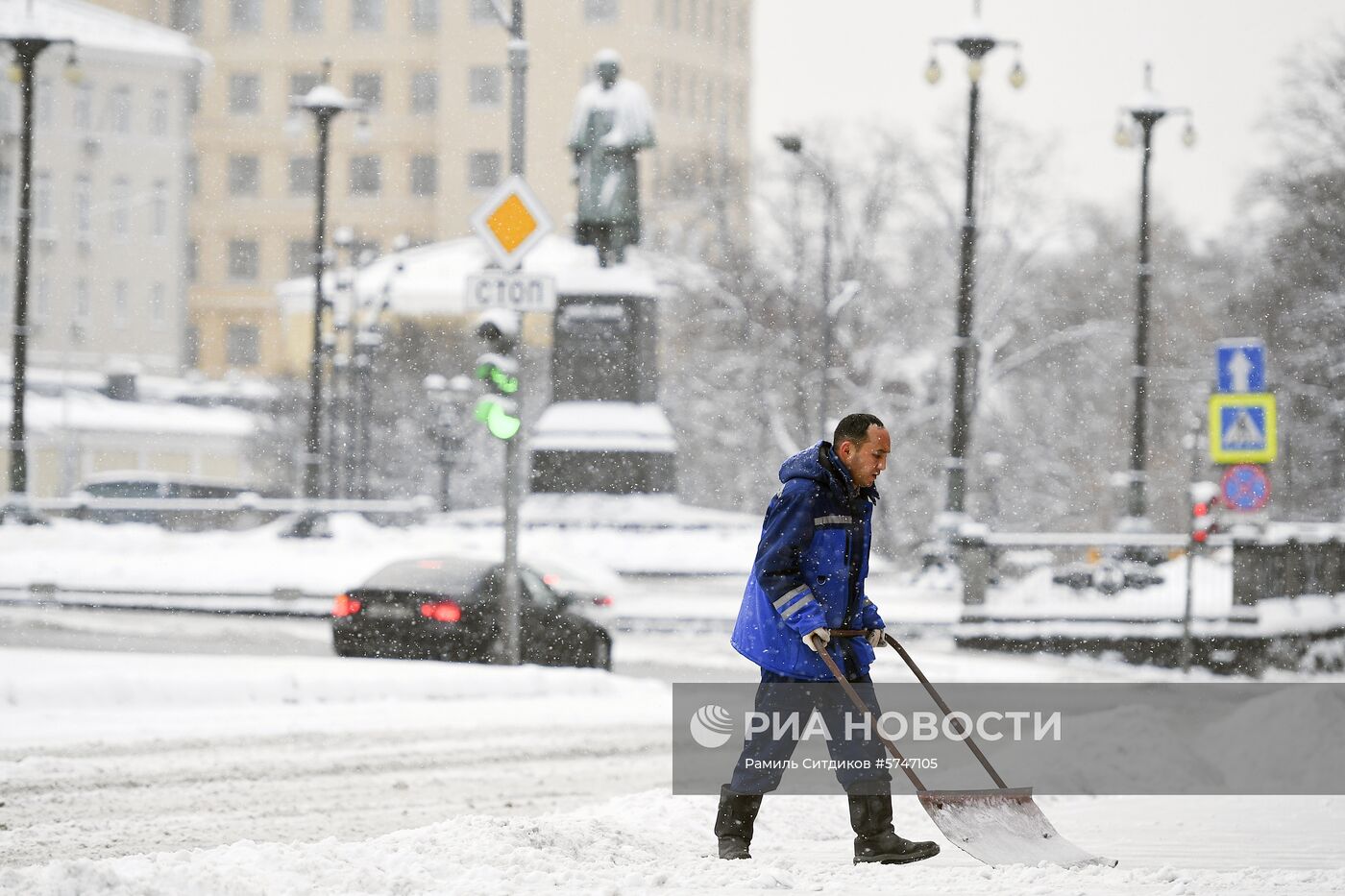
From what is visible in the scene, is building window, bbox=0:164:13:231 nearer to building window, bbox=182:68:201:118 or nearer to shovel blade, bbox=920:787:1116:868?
building window, bbox=182:68:201:118

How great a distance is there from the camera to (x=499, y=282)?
1670 centimetres

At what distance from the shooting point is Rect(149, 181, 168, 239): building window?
287ft

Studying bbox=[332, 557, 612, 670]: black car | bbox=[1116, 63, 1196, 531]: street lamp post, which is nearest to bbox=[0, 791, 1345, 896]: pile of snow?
bbox=[332, 557, 612, 670]: black car

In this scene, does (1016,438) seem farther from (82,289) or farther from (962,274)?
(82,289)

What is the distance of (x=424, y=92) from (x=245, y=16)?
9.39 metres

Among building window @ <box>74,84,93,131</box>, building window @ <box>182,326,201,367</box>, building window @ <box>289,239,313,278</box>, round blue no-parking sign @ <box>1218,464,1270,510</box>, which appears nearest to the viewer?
round blue no-parking sign @ <box>1218,464,1270,510</box>

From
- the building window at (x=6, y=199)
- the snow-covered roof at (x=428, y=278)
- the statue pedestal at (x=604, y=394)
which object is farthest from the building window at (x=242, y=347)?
the statue pedestal at (x=604, y=394)

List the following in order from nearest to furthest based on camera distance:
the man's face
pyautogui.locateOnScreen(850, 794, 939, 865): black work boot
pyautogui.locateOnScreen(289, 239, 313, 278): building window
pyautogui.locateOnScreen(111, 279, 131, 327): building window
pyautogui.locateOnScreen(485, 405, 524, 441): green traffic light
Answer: the man's face → pyautogui.locateOnScreen(850, 794, 939, 865): black work boot → pyautogui.locateOnScreen(485, 405, 524, 441): green traffic light → pyautogui.locateOnScreen(111, 279, 131, 327): building window → pyautogui.locateOnScreen(289, 239, 313, 278): building window

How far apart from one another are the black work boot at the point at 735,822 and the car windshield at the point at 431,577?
11.2 m

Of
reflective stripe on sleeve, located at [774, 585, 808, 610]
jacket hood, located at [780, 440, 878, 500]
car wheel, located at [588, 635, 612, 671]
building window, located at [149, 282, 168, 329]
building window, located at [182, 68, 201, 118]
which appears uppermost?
building window, located at [182, 68, 201, 118]

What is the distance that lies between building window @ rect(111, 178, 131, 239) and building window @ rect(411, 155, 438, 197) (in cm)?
2086

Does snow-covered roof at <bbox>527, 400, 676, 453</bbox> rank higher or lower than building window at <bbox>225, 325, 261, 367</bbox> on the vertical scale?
lower

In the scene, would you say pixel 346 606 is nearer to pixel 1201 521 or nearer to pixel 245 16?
pixel 1201 521

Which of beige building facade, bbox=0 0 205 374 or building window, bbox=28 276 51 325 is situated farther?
beige building facade, bbox=0 0 205 374
